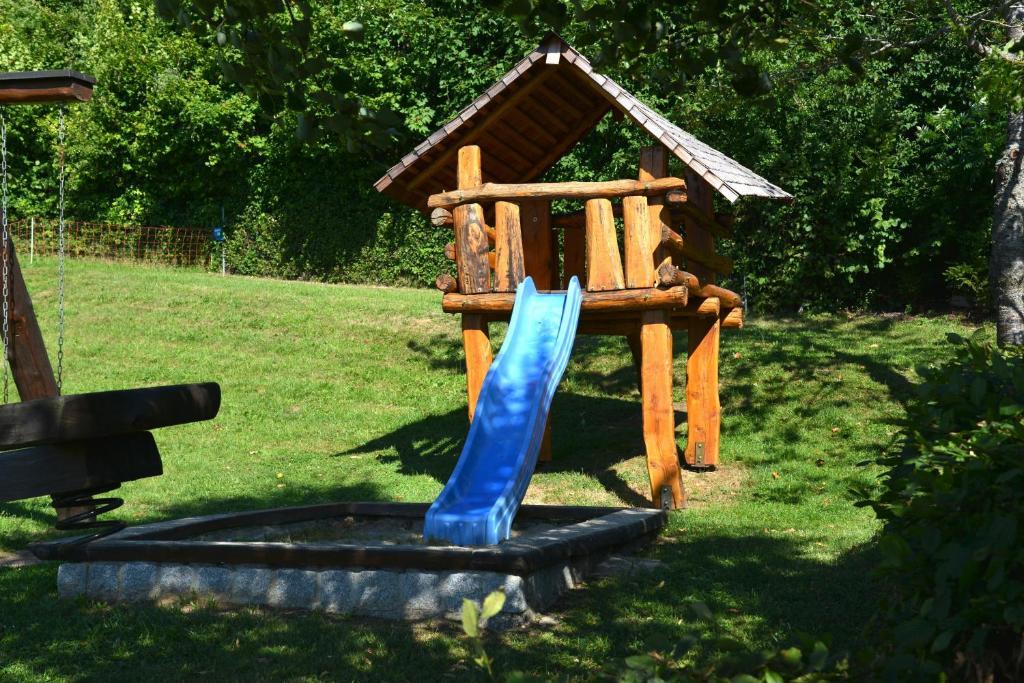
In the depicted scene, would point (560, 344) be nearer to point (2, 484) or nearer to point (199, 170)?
point (2, 484)

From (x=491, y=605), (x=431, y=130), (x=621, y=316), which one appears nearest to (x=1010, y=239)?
(x=621, y=316)

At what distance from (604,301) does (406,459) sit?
4.05m

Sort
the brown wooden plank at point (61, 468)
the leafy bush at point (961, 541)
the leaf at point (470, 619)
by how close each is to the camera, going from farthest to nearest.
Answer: the brown wooden plank at point (61, 468), the leafy bush at point (961, 541), the leaf at point (470, 619)

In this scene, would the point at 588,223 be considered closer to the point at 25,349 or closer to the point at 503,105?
the point at 503,105

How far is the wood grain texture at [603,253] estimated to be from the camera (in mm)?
9617

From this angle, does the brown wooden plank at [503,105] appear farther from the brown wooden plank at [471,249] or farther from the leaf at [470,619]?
the leaf at [470,619]

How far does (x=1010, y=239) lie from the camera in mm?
12312

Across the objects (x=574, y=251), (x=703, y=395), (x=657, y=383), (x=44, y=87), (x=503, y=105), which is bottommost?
(x=703, y=395)

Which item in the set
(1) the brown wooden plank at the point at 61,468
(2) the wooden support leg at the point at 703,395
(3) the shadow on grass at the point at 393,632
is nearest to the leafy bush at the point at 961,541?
(3) the shadow on grass at the point at 393,632

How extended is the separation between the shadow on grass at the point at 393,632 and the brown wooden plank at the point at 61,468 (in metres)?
1.60

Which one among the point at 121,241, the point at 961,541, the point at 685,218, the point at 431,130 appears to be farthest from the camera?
the point at 121,241

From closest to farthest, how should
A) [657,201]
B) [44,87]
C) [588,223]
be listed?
[44,87] < [657,201] < [588,223]

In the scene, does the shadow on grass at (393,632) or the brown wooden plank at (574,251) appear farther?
the brown wooden plank at (574,251)

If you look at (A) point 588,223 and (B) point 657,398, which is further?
(A) point 588,223
